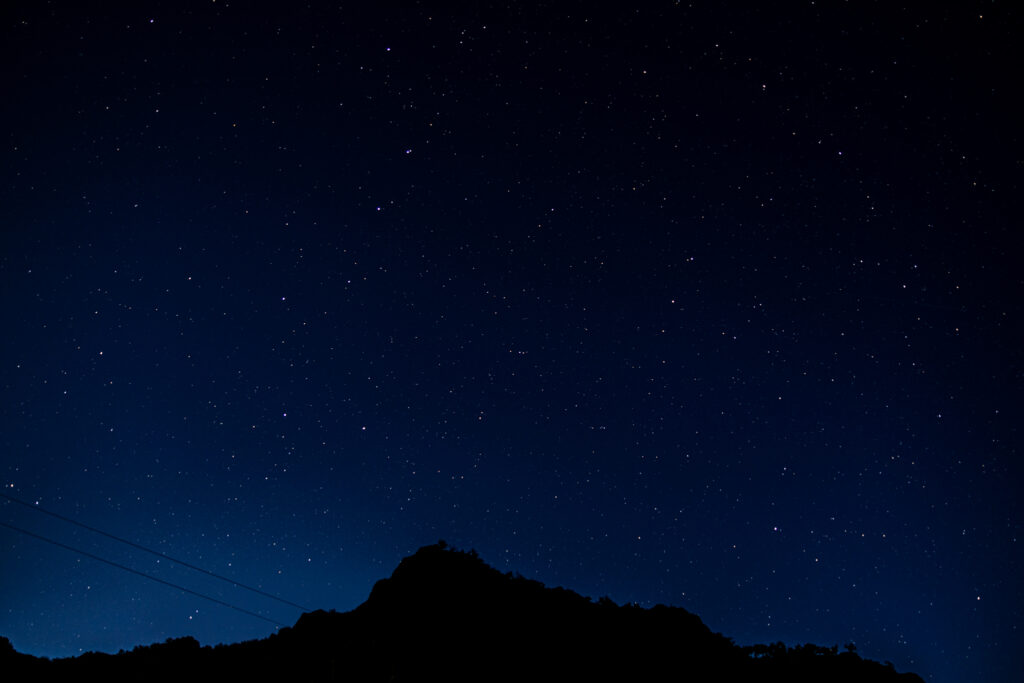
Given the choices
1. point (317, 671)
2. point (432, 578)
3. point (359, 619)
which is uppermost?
point (432, 578)

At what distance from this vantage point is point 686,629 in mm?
10773

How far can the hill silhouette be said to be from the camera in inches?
386

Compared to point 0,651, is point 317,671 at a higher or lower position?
higher

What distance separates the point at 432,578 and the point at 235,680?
460cm

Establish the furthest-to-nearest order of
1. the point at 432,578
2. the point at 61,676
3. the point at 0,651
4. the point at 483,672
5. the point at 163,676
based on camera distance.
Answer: the point at 0,651 < the point at 61,676 < the point at 163,676 < the point at 432,578 < the point at 483,672

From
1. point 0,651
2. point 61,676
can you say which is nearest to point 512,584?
point 61,676

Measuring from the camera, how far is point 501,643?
10180 millimetres

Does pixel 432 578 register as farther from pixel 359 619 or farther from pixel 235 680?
pixel 235 680

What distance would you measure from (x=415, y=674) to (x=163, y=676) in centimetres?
732

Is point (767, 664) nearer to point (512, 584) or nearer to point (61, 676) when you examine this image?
point (512, 584)

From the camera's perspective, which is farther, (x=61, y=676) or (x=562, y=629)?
(x=61, y=676)

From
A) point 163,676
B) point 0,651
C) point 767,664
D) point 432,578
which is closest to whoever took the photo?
point 767,664

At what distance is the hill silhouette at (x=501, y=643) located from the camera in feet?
32.2

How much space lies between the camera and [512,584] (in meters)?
11.5
